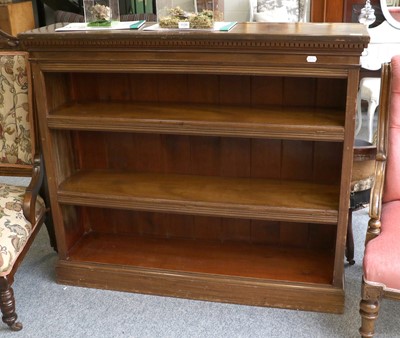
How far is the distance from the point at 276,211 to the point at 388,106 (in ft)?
1.93

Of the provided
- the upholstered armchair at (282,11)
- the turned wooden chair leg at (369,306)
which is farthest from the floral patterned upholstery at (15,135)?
the upholstered armchair at (282,11)

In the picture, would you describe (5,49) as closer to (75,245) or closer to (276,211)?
(75,245)

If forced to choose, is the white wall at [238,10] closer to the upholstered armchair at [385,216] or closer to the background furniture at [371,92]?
the background furniture at [371,92]

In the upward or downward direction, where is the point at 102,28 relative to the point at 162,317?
upward

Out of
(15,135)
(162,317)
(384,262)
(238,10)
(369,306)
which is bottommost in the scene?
(162,317)

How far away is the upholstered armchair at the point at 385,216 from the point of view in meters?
1.78

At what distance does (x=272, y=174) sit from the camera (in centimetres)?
235

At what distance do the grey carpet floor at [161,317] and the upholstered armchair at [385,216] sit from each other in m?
0.28

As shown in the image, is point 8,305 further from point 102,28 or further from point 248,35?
point 248,35

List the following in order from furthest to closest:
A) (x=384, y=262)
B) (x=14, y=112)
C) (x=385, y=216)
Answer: (x=14, y=112) < (x=385, y=216) < (x=384, y=262)

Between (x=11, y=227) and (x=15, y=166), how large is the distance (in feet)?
1.26

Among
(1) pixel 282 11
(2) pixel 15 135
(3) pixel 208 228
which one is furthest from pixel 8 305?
(1) pixel 282 11

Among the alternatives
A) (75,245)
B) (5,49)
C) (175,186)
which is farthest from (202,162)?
(5,49)

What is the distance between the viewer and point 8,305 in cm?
208
